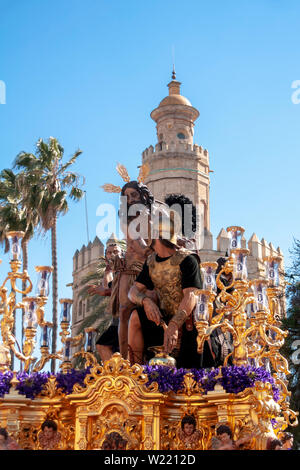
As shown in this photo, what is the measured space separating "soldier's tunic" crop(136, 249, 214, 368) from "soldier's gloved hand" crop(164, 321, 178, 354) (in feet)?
1.62

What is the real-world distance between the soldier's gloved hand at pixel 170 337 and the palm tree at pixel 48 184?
1854 centimetres

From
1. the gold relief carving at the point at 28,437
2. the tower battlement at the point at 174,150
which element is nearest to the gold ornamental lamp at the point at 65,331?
the gold relief carving at the point at 28,437

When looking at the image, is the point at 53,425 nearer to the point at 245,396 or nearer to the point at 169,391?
the point at 169,391

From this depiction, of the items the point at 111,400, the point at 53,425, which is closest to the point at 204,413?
the point at 111,400

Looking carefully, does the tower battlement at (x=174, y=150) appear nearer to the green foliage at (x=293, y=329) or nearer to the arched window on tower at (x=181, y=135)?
the arched window on tower at (x=181, y=135)

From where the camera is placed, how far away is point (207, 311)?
1045 centimetres

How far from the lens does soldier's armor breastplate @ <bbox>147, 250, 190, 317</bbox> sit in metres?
11.1

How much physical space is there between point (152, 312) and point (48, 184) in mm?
20563

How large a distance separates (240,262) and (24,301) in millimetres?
3527

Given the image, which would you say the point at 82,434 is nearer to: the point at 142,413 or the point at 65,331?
the point at 142,413

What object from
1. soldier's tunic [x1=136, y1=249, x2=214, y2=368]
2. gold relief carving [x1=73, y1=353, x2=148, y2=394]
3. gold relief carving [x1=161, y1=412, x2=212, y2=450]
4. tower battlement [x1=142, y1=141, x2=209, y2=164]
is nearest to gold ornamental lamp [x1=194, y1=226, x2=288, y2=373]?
soldier's tunic [x1=136, y1=249, x2=214, y2=368]

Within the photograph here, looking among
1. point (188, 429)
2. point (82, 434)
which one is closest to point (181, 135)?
point (188, 429)

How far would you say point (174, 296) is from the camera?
36.6ft

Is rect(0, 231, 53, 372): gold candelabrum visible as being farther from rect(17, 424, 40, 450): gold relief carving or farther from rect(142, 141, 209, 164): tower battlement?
rect(142, 141, 209, 164): tower battlement
